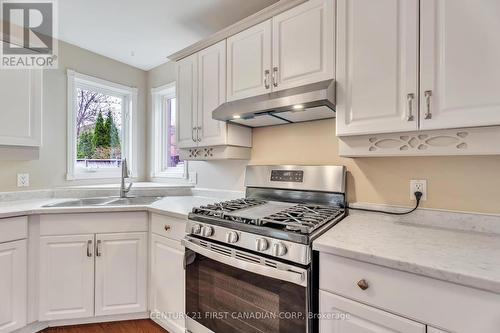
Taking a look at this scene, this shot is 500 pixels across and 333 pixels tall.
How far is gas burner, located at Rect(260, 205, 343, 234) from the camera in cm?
115

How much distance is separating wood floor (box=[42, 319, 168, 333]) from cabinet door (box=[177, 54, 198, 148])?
4.78ft

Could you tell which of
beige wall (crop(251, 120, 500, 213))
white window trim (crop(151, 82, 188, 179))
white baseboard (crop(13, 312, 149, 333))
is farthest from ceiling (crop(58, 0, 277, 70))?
white baseboard (crop(13, 312, 149, 333))

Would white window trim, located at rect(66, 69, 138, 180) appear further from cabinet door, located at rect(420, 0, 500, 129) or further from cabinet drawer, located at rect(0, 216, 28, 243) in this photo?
cabinet door, located at rect(420, 0, 500, 129)

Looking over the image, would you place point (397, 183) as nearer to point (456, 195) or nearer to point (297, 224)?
point (456, 195)

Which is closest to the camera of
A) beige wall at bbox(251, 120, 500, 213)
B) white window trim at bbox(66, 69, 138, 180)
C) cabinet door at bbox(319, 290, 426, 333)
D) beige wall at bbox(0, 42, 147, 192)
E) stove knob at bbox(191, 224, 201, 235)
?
cabinet door at bbox(319, 290, 426, 333)

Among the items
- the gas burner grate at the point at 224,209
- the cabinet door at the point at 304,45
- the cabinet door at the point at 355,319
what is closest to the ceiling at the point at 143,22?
the cabinet door at the point at 304,45

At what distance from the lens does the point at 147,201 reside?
241 centimetres

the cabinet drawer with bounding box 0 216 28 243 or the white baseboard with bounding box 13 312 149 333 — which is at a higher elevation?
the cabinet drawer with bounding box 0 216 28 243

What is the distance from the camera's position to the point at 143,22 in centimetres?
213

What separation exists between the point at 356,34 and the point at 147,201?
2154mm

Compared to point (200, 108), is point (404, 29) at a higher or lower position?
higher

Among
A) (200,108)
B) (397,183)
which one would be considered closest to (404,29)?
(397,183)

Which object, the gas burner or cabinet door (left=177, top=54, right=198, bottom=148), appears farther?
cabinet door (left=177, top=54, right=198, bottom=148)

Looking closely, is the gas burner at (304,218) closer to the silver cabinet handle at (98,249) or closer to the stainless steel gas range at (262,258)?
the stainless steel gas range at (262,258)
